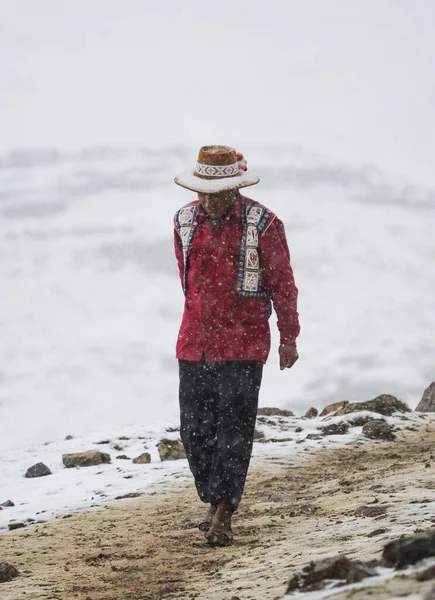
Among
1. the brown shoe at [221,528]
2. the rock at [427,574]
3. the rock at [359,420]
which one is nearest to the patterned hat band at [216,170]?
the brown shoe at [221,528]

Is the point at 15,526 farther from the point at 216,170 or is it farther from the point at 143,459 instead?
the point at 216,170

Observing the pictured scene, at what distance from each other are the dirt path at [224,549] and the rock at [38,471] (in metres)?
1.83

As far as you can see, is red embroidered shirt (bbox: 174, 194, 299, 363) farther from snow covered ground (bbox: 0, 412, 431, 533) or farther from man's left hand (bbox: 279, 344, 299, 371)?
snow covered ground (bbox: 0, 412, 431, 533)

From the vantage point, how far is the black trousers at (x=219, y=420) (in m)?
4.45

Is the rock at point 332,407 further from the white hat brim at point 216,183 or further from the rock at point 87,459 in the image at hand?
the white hat brim at point 216,183

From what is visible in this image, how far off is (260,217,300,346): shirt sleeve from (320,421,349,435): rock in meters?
4.78

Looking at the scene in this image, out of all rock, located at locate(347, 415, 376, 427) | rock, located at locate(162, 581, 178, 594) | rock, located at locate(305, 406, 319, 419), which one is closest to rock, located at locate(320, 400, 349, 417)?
rock, located at locate(305, 406, 319, 419)

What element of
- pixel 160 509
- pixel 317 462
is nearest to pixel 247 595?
pixel 160 509

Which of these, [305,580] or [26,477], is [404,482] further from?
[26,477]

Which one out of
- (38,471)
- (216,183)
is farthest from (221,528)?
(38,471)

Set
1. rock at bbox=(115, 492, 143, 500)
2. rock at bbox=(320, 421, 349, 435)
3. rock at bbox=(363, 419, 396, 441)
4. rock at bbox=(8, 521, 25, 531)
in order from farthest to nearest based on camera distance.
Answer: rock at bbox=(320, 421, 349, 435), rock at bbox=(363, 419, 396, 441), rock at bbox=(115, 492, 143, 500), rock at bbox=(8, 521, 25, 531)

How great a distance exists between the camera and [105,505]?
246 inches

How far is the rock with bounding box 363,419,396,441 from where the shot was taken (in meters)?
8.72

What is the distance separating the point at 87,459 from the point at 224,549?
4.14 metres
